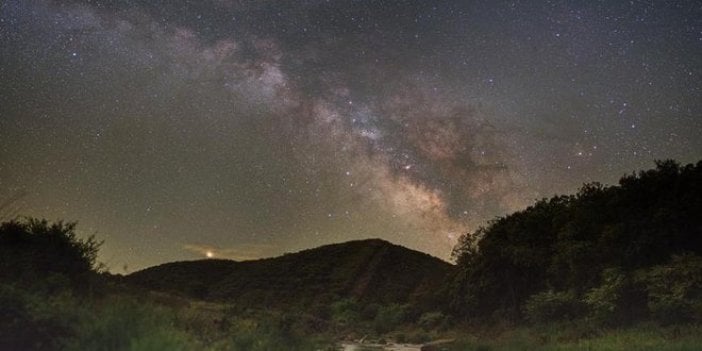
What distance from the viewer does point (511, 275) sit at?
165ft

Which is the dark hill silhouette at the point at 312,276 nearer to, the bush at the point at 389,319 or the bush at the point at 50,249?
the bush at the point at 389,319

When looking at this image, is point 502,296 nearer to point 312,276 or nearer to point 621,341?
point 621,341

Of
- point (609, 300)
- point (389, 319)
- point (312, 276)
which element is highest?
point (312, 276)

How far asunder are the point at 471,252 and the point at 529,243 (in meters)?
8.63

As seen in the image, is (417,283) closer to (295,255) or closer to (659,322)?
(295,255)

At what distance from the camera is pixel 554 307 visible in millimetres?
38469

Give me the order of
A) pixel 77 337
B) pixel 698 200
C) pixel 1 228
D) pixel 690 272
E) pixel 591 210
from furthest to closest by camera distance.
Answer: pixel 591 210 < pixel 698 200 < pixel 690 272 < pixel 1 228 < pixel 77 337

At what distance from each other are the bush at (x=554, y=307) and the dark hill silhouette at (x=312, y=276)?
176 ft

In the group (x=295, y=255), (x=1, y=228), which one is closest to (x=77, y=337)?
(x=1, y=228)

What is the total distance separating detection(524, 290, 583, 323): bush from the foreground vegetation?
92 millimetres

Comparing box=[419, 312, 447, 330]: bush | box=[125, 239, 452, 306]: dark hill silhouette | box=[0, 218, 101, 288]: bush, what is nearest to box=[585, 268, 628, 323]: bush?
box=[419, 312, 447, 330]: bush

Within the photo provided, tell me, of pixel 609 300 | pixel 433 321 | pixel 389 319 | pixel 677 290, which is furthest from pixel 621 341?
pixel 389 319

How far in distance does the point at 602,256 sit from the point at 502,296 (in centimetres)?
1478

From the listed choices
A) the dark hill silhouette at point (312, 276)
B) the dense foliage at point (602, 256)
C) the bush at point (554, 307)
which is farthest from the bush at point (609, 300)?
the dark hill silhouette at point (312, 276)
